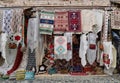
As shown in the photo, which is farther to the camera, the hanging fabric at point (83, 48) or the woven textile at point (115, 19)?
the woven textile at point (115, 19)

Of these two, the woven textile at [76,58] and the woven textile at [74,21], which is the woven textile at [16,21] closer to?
the woven textile at [74,21]

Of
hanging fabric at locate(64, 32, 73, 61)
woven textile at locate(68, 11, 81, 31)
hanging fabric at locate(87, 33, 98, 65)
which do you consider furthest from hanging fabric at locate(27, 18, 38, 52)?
hanging fabric at locate(87, 33, 98, 65)

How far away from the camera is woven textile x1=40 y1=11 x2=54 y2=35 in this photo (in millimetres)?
8055

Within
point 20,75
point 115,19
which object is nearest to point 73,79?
point 20,75

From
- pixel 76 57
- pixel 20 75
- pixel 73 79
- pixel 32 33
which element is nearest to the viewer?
pixel 73 79

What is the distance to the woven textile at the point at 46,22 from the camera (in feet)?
26.4

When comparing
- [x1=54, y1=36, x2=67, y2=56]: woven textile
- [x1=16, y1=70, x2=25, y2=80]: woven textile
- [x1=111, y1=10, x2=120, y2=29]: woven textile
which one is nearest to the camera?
[x1=16, y1=70, x2=25, y2=80]: woven textile

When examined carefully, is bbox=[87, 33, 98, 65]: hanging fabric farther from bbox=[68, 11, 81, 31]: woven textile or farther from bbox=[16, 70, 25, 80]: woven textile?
bbox=[16, 70, 25, 80]: woven textile

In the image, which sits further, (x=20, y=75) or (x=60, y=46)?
(x=60, y=46)

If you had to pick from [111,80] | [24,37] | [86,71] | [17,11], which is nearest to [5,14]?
[17,11]

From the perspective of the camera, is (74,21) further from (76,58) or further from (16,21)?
(16,21)

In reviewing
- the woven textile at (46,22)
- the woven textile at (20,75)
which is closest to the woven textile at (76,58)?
the woven textile at (46,22)

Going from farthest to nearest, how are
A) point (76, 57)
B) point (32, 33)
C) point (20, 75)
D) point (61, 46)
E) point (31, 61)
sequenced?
point (76, 57), point (31, 61), point (32, 33), point (61, 46), point (20, 75)

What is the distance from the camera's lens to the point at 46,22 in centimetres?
809
